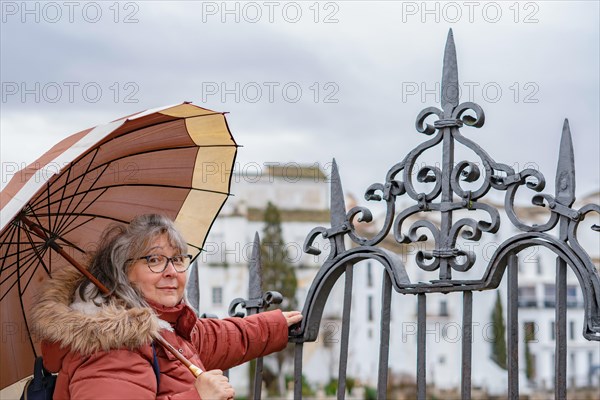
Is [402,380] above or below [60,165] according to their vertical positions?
below

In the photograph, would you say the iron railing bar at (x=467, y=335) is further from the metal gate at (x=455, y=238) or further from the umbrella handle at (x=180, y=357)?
the umbrella handle at (x=180, y=357)

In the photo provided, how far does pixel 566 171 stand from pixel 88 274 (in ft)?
5.80

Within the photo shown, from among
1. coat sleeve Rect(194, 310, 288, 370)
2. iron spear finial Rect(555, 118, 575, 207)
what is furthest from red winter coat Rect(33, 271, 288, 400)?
iron spear finial Rect(555, 118, 575, 207)

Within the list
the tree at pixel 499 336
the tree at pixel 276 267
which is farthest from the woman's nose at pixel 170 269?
the tree at pixel 276 267

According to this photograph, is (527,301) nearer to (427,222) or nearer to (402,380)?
(402,380)

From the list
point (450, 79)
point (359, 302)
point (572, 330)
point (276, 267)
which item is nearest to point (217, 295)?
point (276, 267)

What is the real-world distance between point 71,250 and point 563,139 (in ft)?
6.57

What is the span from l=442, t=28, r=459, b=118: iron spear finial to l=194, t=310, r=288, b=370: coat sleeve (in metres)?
1.15

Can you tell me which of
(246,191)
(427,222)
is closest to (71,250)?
(427,222)

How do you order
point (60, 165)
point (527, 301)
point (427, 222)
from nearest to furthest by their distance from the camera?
point (60, 165)
point (427, 222)
point (527, 301)

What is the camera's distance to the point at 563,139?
13.0ft

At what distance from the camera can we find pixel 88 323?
3959mm

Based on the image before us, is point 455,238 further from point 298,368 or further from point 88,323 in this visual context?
point 88,323

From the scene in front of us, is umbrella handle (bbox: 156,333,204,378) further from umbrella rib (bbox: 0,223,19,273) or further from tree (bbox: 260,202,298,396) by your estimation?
tree (bbox: 260,202,298,396)
